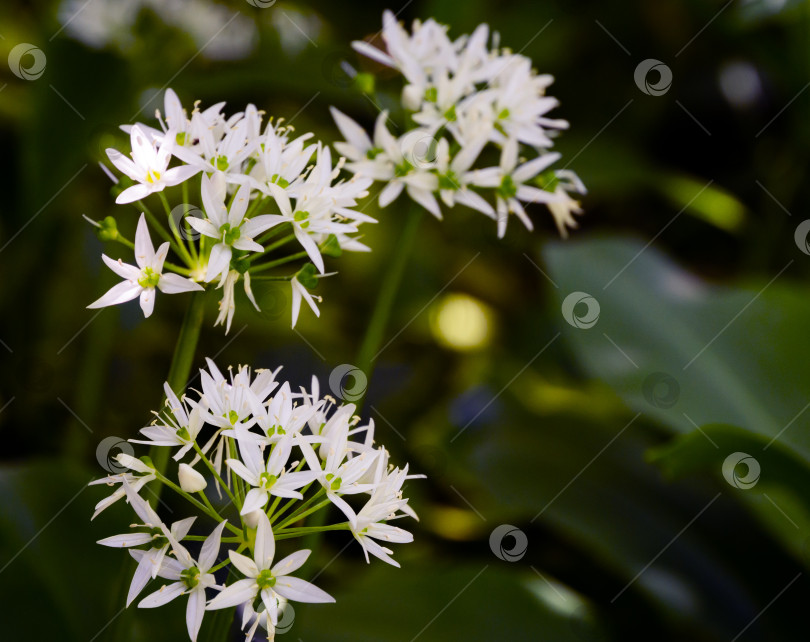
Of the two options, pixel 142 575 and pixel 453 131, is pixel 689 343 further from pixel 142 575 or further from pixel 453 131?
pixel 142 575

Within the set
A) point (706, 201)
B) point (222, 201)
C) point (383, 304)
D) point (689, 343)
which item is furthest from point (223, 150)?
point (706, 201)

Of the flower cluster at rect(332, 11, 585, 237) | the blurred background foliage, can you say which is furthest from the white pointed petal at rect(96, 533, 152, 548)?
the flower cluster at rect(332, 11, 585, 237)

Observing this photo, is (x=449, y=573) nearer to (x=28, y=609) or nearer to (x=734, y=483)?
(x=734, y=483)

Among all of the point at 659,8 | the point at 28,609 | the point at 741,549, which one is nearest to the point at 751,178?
the point at 659,8

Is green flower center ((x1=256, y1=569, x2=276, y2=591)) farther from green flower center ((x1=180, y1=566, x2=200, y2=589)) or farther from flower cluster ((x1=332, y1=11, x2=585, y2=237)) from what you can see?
flower cluster ((x1=332, y1=11, x2=585, y2=237))

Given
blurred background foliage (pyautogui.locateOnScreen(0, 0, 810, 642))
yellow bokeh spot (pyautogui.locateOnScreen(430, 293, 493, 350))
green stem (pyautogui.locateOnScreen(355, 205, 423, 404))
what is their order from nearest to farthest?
green stem (pyautogui.locateOnScreen(355, 205, 423, 404)) < blurred background foliage (pyautogui.locateOnScreen(0, 0, 810, 642)) < yellow bokeh spot (pyautogui.locateOnScreen(430, 293, 493, 350))

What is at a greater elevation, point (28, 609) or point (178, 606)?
point (178, 606)

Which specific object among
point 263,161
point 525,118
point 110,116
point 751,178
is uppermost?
point 751,178
